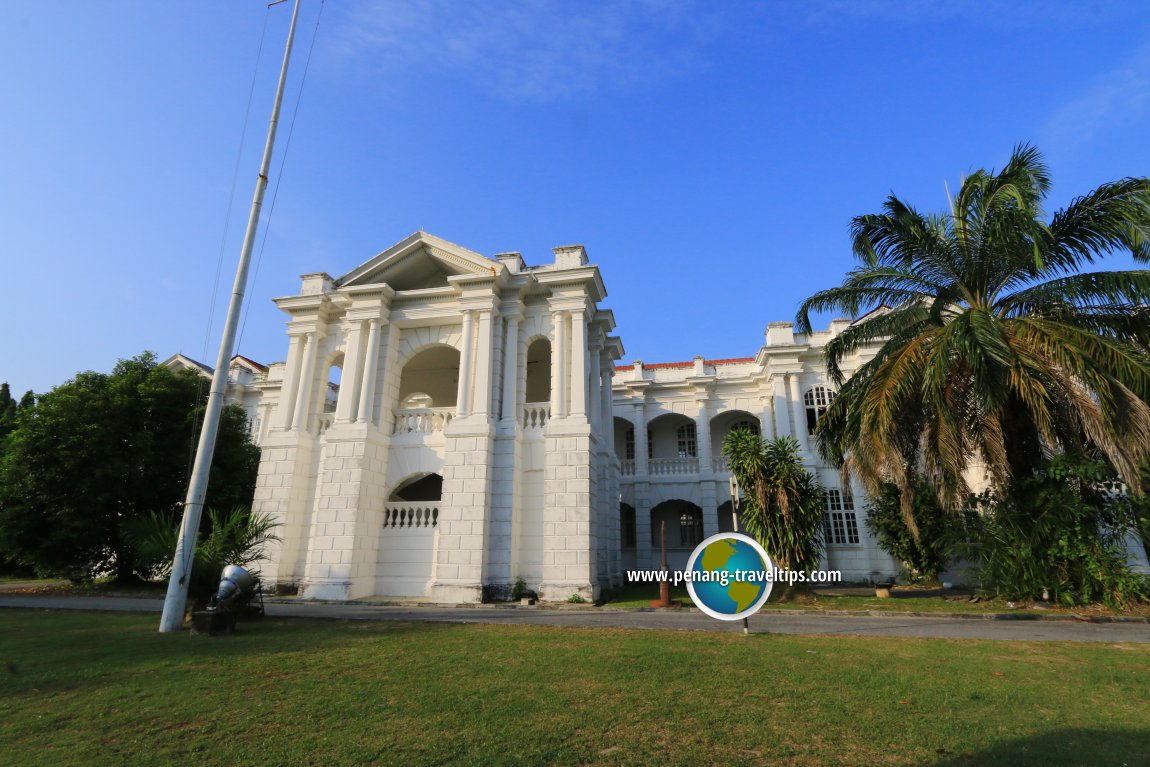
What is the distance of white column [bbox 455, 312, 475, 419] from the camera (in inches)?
656

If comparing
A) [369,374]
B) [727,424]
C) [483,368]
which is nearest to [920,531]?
[727,424]

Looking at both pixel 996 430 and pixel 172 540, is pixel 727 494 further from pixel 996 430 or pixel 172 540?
pixel 172 540

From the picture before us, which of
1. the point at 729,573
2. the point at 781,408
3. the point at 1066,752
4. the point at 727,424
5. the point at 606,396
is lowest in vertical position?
the point at 1066,752

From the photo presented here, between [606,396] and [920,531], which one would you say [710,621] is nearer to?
[606,396]

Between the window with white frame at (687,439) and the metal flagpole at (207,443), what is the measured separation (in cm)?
2085

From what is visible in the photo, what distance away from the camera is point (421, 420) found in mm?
17688

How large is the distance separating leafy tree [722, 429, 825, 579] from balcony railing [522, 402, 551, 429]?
550 centimetres

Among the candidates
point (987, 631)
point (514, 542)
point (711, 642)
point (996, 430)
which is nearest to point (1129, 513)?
point (996, 430)

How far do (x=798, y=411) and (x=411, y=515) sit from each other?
1536 cm

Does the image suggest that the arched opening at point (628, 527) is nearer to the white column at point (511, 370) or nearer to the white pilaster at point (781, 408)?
the white pilaster at point (781, 408)

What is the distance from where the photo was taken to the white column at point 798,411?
23141mm

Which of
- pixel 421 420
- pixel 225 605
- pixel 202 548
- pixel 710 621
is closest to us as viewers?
pixel 225 605

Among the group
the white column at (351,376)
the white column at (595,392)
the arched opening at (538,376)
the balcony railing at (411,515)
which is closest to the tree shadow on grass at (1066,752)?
the balcony railing at (411,515)

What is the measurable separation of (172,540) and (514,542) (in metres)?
7.96
